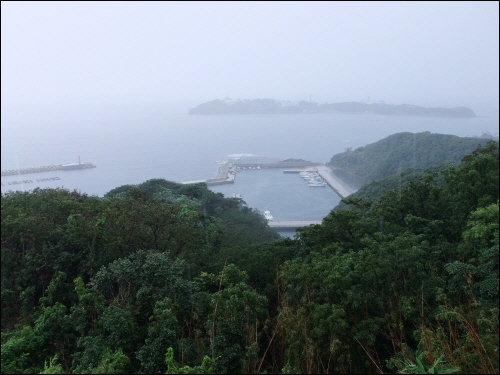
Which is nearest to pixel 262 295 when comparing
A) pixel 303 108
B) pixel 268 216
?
pixel 268 216

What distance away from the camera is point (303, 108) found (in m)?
39.2

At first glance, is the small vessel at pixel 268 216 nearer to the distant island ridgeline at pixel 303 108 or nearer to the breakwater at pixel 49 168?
the breakwater at pixel 49 168

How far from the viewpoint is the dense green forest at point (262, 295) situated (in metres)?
2.82

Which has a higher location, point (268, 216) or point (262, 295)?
point (262, 295)

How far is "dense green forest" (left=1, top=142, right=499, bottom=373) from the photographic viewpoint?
2818 millimetres

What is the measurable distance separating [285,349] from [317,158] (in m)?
20.0

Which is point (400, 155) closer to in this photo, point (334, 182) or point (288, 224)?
point (334, 182)

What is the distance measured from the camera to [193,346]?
304 cm

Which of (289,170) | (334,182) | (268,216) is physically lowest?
(268,216)

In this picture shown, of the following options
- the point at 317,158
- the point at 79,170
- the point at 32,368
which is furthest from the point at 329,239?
the point at 317,158

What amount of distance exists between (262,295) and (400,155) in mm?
17952

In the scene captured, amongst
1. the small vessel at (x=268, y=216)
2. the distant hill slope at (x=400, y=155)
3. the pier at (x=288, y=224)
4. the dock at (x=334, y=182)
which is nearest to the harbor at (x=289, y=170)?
the dock at (x=334, y=182)

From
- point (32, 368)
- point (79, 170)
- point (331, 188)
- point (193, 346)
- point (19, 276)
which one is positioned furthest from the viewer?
point (331, 188)

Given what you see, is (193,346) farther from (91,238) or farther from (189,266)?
(91,238)
